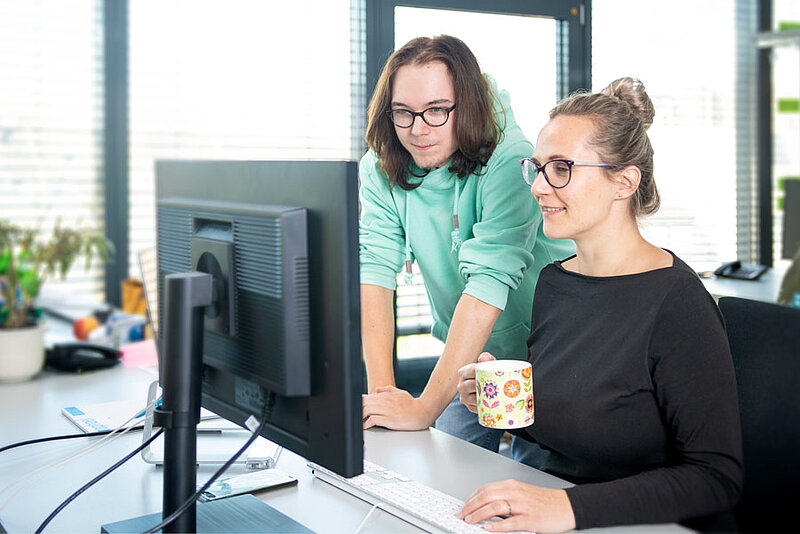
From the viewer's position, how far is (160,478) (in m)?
1.29

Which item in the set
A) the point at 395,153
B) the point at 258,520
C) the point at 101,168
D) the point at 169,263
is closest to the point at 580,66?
the point at 395,153

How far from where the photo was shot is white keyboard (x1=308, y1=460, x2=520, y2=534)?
1068 millimetres

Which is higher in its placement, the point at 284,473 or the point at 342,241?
the point at 342,241

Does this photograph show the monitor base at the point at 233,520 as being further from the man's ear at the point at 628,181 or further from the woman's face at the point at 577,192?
the man's ear at the point at 628,181

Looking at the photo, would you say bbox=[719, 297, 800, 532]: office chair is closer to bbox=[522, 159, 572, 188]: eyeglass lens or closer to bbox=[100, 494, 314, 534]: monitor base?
bbox=[522, 159, 572, 188]: eyeglass lens

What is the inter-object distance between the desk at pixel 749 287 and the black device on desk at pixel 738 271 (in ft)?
0.06

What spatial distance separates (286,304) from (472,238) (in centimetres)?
93

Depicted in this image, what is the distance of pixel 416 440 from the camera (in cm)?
147

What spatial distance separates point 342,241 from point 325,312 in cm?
9

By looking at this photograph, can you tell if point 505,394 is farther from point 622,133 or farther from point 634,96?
point 634,96

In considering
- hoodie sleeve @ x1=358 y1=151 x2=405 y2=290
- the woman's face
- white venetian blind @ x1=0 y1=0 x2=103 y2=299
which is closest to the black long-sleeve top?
the woman's face

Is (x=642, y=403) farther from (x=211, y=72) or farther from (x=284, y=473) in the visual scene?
Result: (x=211, y=72)

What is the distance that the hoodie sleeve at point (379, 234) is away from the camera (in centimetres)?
187

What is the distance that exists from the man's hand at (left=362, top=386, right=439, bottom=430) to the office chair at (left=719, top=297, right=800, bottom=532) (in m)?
0.56
